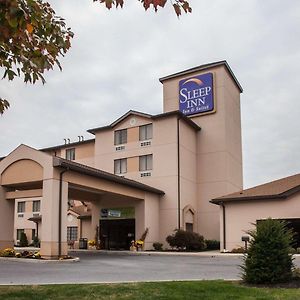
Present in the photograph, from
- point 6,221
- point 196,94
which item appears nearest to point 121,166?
point 196,94

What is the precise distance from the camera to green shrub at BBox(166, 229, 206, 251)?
105 ft

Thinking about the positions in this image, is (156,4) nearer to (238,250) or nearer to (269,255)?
(269,255)

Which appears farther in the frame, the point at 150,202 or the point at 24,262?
the point at 150,202

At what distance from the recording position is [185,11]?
15.6 ft

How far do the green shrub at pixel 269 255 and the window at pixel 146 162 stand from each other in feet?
84.9

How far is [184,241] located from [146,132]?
10392 millimetres

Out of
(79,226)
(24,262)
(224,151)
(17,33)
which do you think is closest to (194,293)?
(17,33)

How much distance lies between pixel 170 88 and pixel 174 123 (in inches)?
262

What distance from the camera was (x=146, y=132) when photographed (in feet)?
124

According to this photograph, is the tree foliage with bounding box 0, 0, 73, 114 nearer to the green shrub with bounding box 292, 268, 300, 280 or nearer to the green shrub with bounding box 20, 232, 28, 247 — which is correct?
the green shrub with bounding box 292, 268, 300, 280

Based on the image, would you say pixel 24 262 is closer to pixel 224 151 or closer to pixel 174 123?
pixel 174 123

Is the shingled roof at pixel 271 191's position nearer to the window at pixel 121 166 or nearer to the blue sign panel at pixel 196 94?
the blue sign panel at pixel 196 94

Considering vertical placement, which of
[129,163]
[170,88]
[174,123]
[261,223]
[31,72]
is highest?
[170,88]

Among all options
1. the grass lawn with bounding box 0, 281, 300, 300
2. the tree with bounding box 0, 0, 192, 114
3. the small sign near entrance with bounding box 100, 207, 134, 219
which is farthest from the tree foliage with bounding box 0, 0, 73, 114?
the small sign near entrance with bounding box 100, 207, 134, 219
